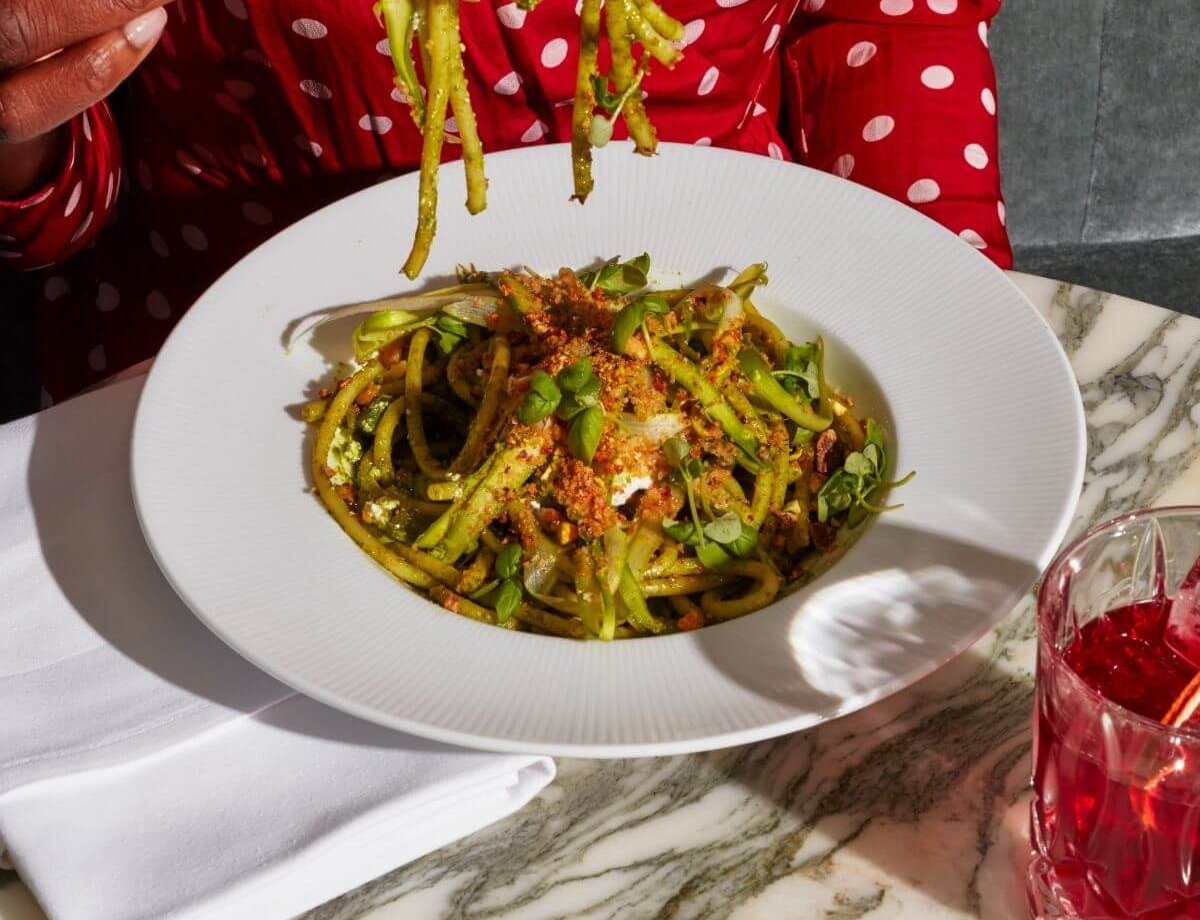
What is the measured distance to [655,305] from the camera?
4.06 ft

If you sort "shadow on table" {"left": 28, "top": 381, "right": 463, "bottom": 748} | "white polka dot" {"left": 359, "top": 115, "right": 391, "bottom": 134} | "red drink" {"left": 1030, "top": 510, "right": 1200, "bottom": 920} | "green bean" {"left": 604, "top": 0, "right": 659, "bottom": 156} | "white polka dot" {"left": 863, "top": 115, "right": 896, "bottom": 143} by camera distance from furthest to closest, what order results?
"white polka dot" {"left": 863, "top": 115, "right": 896, "bottom": 143} < "white polka dot" {"left": 359, "top": 115, "right": 391, "bottom": 134} < "shadow on table" {"left": 28, "top": 381, "right": 463, "bottom": 748} < "green bean" {"left": 604, "top": 0, "right": 659, "bottom": 156} < "red drink" {"left": 1030, "top": 510, "right": 1200, "bottom": 920}

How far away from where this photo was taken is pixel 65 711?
1.05 meters

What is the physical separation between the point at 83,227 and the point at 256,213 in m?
0.23

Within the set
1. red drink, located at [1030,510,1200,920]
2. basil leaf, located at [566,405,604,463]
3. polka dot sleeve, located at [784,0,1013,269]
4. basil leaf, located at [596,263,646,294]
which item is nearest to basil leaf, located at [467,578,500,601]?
basil leaf, located at [566,405,604,463]

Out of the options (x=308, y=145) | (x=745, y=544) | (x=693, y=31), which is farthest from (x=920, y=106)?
(x=745, y=544)

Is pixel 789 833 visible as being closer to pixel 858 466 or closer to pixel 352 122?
pixel 858 466

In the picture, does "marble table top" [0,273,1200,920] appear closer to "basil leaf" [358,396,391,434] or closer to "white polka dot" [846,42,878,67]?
"basil leaf" [358,396,391,434]

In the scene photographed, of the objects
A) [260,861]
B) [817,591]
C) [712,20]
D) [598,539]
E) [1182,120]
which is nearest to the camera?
[260,861]

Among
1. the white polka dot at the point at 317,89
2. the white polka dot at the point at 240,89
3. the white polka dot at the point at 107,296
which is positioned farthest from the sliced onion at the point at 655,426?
the white polka dot at the point at 107,296

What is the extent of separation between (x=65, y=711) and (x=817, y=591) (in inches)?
24.0

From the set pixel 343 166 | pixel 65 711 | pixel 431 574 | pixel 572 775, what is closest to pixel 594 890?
pixel 572 775

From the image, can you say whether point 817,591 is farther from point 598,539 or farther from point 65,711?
point 65,711

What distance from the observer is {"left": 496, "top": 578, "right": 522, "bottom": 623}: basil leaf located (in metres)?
1.10

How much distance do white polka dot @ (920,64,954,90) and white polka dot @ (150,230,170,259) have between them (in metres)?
1.13
